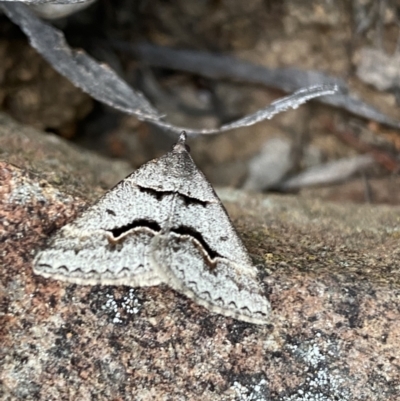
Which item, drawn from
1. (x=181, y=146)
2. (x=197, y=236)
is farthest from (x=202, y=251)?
(x=181, y=146)

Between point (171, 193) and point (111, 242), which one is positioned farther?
point (171, 193)

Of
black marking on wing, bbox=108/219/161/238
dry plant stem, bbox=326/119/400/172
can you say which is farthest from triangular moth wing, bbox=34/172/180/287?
dry plant stem, bbox=326/119/400/172

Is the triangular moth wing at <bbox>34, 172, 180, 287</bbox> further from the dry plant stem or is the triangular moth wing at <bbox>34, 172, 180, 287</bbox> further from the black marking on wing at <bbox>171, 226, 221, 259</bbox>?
the dry plant stem

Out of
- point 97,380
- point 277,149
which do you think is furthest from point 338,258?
point 277,149

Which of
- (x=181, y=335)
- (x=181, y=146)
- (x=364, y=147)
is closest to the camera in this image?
(x=181, y=335)

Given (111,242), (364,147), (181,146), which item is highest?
(181,146)

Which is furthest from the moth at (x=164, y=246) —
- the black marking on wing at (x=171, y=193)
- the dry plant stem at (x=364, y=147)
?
the dry plant stem at (x=364, y=147)

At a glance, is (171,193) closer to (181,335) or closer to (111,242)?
(111,242)
